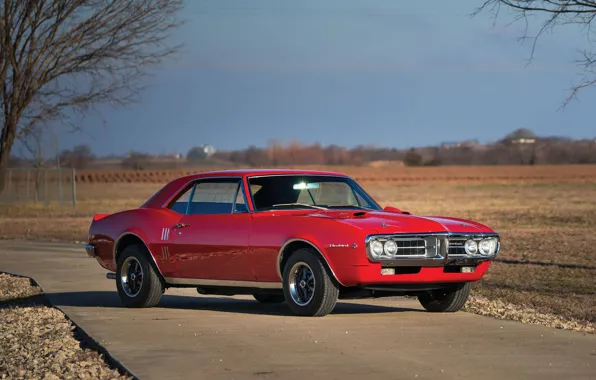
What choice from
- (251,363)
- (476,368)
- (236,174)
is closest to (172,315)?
(236,174)

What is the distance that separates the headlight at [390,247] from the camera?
11117mm

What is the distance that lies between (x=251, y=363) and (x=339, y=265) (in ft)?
7.82

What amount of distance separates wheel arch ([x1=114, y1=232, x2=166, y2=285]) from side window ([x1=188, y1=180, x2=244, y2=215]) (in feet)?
2.15

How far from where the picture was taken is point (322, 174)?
509 inches

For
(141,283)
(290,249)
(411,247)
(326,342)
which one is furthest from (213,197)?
(326,342)

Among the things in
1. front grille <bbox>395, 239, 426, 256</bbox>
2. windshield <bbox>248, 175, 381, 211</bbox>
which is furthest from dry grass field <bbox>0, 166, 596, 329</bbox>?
windshield <bbox>248, 175, 381, 211</bbox>

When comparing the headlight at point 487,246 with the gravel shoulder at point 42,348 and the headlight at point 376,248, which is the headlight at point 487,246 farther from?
the gravel shoulder at point 42,348

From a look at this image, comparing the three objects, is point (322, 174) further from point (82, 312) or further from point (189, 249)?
point (82, 312)

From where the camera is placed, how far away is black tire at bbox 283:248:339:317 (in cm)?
1127

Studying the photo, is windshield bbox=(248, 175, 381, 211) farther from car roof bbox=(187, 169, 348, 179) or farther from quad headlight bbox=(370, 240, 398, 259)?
quad headlight bbox=(370, 240, 398, 259)

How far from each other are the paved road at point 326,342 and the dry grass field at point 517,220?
156 centimetres

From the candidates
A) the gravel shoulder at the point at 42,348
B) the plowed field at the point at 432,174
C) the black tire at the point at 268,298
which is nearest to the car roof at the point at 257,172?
the black tire at the point at 268,298

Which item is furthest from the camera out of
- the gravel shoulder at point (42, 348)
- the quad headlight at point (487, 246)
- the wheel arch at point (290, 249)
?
the quad headlight at point (487, 246)

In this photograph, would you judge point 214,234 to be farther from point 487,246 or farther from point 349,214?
point 487,246
